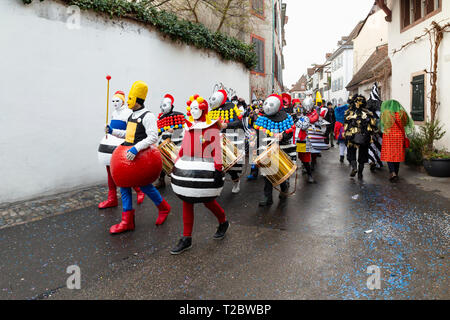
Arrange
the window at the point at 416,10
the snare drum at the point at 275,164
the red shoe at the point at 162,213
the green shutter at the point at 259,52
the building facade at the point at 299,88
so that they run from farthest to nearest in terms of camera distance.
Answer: the building facade at the point at 299,88, the green shutter at the point at 259,52, the window at the point at 416,10, the snare drum at the point at 275,164, the red shoe at the point at 162,213

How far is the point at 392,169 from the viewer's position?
24.6 feet


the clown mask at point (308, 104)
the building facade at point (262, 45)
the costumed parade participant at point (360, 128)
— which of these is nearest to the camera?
the costumed parade participant at point (360, 128)

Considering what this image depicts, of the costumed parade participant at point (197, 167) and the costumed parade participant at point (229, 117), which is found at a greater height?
the costumed parade participant at point (229, 117)

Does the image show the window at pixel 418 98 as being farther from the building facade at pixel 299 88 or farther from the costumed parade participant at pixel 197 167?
the building facade at pixel 299 88

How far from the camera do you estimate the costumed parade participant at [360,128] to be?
7434 millimetres

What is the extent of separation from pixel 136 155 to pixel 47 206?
243cm

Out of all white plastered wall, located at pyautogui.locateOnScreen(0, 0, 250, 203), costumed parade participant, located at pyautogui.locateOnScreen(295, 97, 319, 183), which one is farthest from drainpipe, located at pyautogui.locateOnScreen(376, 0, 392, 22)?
white plastered wall, located at pyautogui.locateOnScreen(0, 0, 250, 203)

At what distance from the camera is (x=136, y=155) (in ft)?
13.6

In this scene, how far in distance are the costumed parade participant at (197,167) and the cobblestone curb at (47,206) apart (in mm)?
2603

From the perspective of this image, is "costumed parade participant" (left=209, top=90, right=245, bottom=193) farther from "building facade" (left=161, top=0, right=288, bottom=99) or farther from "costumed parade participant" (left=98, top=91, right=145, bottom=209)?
"building facade" (left=161, top=0, right=288, bottom=99)

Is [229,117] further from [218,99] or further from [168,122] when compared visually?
[168,122]

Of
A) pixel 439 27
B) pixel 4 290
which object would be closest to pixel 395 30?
pixel 439 27

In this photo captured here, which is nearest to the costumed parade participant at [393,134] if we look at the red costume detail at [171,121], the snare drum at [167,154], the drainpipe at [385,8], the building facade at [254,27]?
the red costume detail at [171,121]

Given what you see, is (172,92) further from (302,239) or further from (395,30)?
(395,30)
